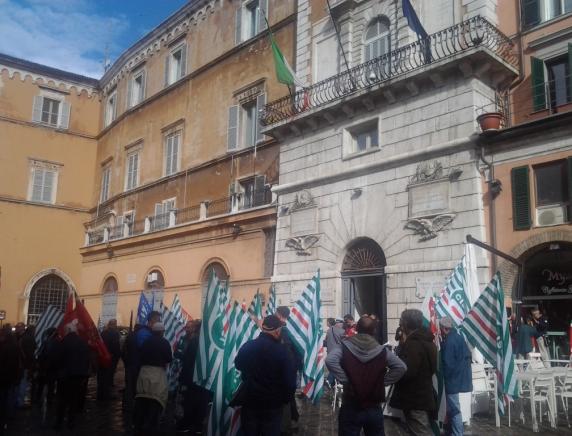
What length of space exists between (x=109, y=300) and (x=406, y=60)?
18.6m

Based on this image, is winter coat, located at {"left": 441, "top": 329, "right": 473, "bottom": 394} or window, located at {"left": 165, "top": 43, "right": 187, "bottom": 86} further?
window, located at {"left": 165, "top": 43, "right": 187, "bottom": 86}

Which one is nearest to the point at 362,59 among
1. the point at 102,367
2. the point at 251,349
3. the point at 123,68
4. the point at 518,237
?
the point at 518,237

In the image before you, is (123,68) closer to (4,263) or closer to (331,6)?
(4,263)

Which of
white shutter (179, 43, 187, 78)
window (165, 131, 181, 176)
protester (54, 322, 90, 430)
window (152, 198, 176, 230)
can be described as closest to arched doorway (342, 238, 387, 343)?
protester (54, 322, 90, 430)

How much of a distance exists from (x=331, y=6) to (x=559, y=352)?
11.5 m

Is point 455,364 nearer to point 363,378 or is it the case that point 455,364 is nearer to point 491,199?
point 363,378

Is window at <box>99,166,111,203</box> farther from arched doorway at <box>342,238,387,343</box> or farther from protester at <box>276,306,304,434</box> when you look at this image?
protester at <box>276,306,304,434</box>

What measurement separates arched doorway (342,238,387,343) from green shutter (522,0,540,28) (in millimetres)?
6403

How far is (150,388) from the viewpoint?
7.45 metres

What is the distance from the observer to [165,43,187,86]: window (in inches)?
1056

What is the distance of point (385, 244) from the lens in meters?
14.8

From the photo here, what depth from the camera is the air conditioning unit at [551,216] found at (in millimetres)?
12195

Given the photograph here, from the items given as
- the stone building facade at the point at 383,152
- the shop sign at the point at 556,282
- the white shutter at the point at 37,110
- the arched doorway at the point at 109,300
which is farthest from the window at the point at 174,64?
the shop sign at the point at 556,282

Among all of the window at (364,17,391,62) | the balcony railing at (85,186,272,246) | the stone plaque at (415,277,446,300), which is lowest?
the stone plaque at (415,277,446,300)
